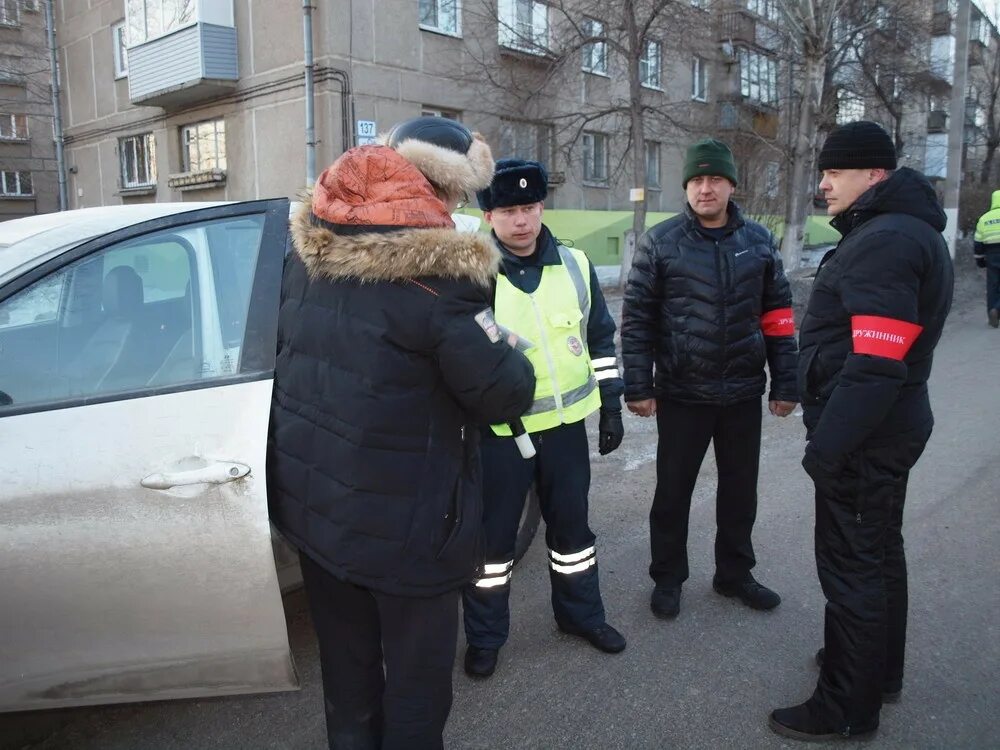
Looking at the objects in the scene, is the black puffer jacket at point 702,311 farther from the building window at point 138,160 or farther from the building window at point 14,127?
the building window at point 14,127

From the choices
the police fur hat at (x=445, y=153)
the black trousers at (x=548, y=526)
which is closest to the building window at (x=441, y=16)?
the black trousers at (x=548, y=526)

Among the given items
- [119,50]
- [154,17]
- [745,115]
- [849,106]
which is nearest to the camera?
[154,17]

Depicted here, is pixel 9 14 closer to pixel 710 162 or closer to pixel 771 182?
pixel 771 182

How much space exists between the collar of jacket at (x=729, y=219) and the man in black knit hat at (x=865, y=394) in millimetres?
702

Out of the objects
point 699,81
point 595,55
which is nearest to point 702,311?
point 595,55

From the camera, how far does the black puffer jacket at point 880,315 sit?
223cm

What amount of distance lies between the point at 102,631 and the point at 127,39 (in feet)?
64.5

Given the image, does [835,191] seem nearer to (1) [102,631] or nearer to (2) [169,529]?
(2) [169,529]

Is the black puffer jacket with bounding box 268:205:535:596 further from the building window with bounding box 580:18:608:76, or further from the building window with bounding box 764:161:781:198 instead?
the building window with bounding box 764:161:781:198

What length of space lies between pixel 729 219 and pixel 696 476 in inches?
41.5

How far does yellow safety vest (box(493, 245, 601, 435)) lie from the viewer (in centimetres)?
288

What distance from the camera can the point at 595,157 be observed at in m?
20.1

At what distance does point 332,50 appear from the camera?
47.8 ft

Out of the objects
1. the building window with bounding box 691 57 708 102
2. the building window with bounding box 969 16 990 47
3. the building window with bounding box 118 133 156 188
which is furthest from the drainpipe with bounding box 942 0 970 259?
the building window with bounding box 969 16 990 47
